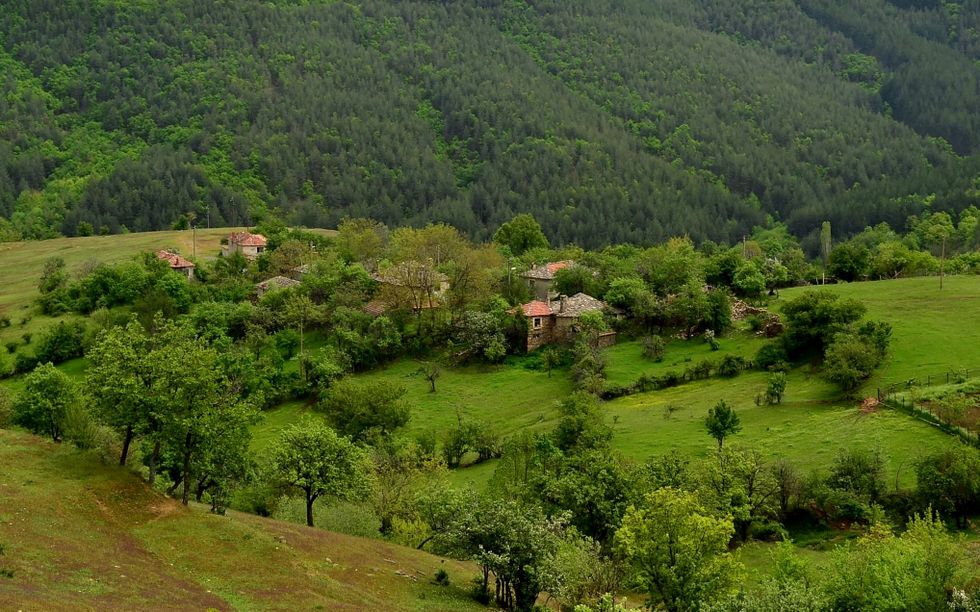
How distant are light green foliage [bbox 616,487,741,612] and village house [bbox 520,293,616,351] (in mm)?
55051

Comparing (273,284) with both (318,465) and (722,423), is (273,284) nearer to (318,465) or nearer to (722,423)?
(318,465)

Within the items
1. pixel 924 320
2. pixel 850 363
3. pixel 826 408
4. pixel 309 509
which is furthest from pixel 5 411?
pixel 924 320

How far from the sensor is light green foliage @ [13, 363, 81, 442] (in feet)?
213

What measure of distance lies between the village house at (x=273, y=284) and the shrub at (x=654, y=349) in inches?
1778

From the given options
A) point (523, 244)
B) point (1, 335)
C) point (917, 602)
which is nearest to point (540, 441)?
point (917, 602)

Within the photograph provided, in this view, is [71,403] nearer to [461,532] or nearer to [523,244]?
[461,532]

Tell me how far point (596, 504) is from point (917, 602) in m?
21.0

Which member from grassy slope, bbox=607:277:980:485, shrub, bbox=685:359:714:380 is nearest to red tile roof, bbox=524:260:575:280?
grassy slope, bbox=607:277:980:485

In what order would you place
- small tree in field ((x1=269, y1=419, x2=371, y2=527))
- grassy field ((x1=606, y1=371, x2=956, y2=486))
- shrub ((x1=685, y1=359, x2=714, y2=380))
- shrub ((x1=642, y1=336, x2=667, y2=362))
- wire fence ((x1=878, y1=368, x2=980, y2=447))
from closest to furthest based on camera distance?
1. small tree in field ((x1=269, y1=419, x2=371, y2=527))
2. wire fence ((x1=878, y1=368, x2=980, y2=447))
3. grassy field ((x1=606, y1=371, x2=956, y2=486))
4. shrub ((x1=685, y1=359, x2=714, y2=380))
5. shrub ((x1=642, y1=336, x2=667, y2=362))

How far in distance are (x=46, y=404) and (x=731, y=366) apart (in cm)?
5515

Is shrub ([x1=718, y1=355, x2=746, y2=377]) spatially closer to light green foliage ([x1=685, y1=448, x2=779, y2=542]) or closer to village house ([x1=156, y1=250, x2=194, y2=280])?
light green foliage ([x1=685, y1=448, x2=779, y2=542])

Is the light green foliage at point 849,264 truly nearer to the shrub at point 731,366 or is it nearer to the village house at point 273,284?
the shrub at point 731,366

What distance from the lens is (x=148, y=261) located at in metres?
126

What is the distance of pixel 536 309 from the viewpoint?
341ft
